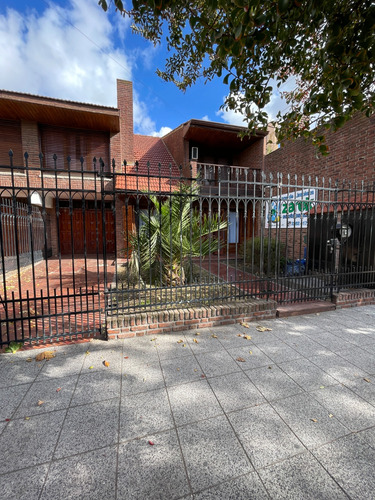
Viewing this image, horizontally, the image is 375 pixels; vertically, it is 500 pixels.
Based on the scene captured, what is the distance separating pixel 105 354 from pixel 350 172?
708 centimetres

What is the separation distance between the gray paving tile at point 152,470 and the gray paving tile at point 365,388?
5.80 feet

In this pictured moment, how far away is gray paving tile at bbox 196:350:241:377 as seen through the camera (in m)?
2.45

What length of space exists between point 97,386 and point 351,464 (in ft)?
6.87

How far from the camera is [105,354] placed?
2.79 m

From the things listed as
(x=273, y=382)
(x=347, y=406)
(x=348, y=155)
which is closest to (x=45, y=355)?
(x=273, y=382)

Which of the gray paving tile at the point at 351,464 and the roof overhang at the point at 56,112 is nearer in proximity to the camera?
the gray paving tile at the point at 351,464

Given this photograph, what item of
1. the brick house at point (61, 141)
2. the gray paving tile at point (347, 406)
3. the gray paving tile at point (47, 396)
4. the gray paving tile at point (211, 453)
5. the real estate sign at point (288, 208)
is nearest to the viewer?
the gray paving tile at point (211, 453)

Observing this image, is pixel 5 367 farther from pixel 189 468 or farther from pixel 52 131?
pixel 52 131

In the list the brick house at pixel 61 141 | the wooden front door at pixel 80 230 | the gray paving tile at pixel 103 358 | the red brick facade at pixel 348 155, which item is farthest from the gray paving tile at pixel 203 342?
the wooden front door at pixel 80 230

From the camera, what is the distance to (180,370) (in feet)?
8.11

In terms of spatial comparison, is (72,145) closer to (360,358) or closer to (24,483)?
(24,483)

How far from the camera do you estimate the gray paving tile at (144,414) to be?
5.72 ft

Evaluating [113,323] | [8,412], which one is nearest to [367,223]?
[113,323]

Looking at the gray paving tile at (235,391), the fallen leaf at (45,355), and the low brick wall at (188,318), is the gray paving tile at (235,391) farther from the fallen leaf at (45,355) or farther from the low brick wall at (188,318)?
the fallen leaf at (45,355)
